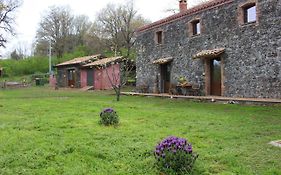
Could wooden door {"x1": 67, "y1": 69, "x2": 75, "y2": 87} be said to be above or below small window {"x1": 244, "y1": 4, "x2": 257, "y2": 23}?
below

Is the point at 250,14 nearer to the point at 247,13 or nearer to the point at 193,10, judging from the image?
the point at 247,13

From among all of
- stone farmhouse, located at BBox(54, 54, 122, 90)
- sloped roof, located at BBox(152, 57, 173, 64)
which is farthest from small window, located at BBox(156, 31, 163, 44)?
stone farmhouse, located at BBox(54, 54, 122, 90)

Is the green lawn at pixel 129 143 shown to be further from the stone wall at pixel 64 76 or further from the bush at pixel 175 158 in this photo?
the stone wall at pixel 64 76

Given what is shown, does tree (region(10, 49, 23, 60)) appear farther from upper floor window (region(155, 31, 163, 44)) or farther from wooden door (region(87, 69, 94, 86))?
upper floor window (region(155, 31, 163, 44))

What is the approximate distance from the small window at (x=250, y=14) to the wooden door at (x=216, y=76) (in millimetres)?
2719

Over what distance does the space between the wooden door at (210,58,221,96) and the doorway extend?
4225mm

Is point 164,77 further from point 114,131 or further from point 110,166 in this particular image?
point 110,166

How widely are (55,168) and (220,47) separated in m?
13.6

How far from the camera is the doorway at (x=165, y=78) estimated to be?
2198 cm

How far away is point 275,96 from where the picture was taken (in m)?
14.3

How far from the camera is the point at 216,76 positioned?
17891 millimetres

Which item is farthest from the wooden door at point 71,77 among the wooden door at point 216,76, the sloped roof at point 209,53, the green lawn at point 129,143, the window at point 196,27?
the green lawn at point 129,143

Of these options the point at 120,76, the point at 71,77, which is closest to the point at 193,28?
the point at 120,76

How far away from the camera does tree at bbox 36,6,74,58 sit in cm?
4900
